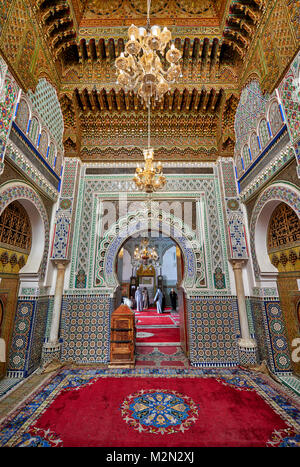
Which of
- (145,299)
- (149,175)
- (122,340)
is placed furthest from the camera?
(145,299)

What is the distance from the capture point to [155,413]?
6.99 ft

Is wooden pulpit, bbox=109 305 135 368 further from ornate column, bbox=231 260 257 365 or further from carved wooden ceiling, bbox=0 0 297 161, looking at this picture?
carved wooden ceiling, bbox=0 0 297 161

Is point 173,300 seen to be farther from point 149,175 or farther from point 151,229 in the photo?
point 149,175

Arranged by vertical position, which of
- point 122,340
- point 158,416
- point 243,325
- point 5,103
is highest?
point 5,103

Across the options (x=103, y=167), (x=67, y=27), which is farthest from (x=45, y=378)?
(x=67, y=27)

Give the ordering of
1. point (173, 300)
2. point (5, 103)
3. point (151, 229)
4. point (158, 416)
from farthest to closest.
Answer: point (173, 300) < point (151, 229) < point (5, 103) < point (158, 416)

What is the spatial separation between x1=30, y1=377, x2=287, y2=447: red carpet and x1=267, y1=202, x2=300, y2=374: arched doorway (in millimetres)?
1106

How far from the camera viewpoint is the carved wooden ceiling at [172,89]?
339 centimetres

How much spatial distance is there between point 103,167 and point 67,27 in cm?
232

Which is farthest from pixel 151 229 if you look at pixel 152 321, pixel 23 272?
pixel 152 321

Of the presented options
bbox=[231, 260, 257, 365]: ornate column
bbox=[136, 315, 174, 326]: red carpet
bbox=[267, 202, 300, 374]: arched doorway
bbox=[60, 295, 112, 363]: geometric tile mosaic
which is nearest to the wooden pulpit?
bbox=[60, 295, 112, 363]: geometric tile mosaic

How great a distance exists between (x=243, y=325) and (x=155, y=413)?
2.18 meters

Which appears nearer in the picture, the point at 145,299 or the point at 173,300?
the point at 173,300

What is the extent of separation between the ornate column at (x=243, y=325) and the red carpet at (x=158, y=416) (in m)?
0.89
